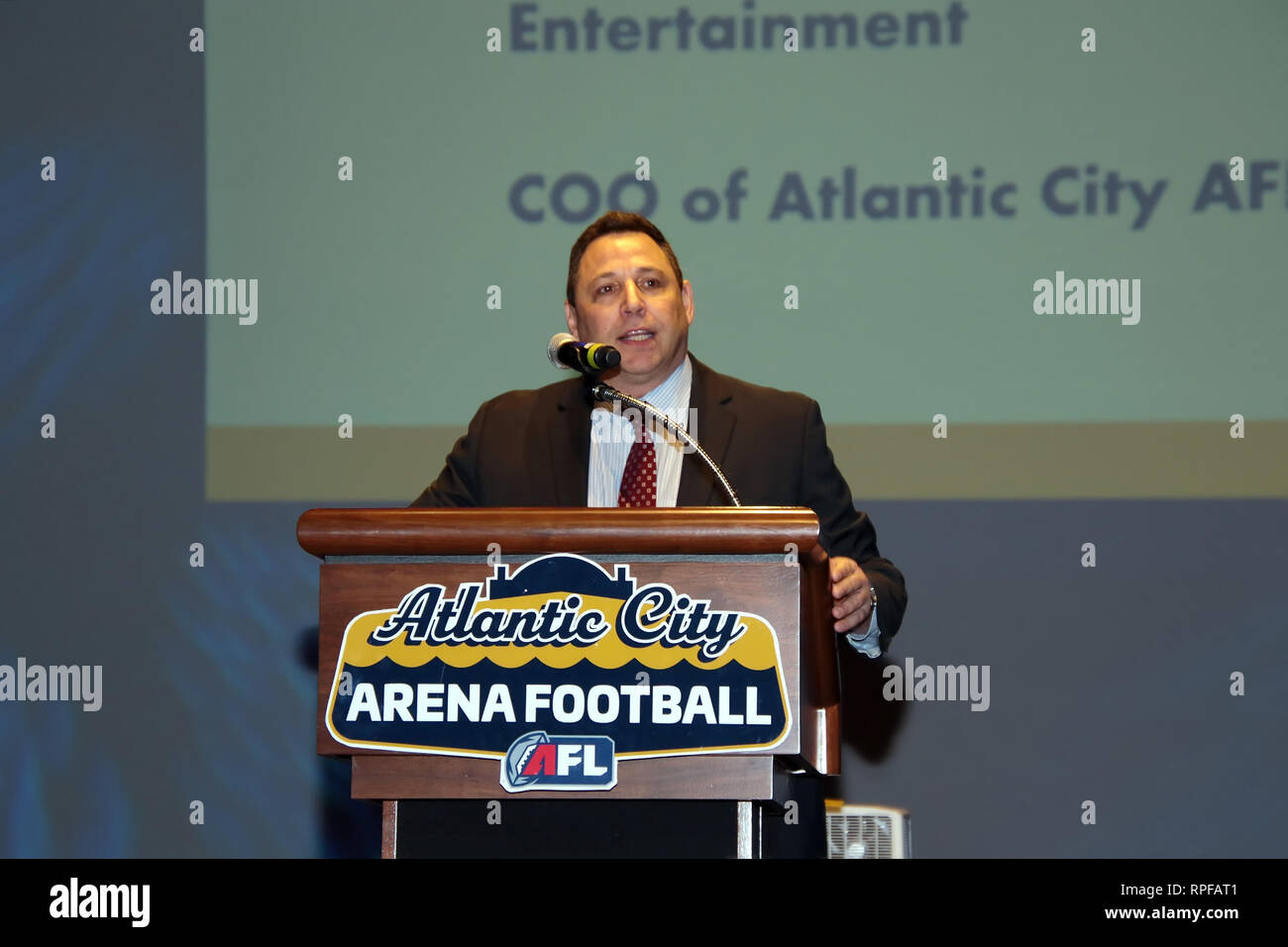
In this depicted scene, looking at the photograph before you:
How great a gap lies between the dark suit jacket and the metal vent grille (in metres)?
0.83

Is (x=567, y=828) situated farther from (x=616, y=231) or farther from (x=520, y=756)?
(x=616, y=231)

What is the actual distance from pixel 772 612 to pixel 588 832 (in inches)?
16.0

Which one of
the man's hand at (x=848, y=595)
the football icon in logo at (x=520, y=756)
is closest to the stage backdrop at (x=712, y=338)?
the man's hand at (x=848, y=595)

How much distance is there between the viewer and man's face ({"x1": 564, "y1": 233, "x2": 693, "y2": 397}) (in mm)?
3086

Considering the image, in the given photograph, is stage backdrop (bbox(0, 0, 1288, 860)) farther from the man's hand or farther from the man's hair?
the man's hand

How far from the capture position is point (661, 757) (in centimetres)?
201

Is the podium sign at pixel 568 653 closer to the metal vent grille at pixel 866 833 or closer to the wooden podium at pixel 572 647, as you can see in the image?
the wooden podium at pixel 572 647

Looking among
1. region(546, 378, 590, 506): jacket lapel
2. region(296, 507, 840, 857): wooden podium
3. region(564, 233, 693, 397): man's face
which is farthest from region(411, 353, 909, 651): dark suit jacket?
region(296, 507, 840, 857): wooden podium

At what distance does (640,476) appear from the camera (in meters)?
2.91

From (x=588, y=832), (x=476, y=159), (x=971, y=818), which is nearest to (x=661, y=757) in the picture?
(x=588, y=832)

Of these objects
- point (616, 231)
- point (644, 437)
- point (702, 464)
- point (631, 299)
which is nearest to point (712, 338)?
point (616, 231)

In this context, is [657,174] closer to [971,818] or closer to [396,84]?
[396,84]

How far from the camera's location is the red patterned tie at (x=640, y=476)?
9.43 feet

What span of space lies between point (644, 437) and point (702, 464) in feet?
0.53
